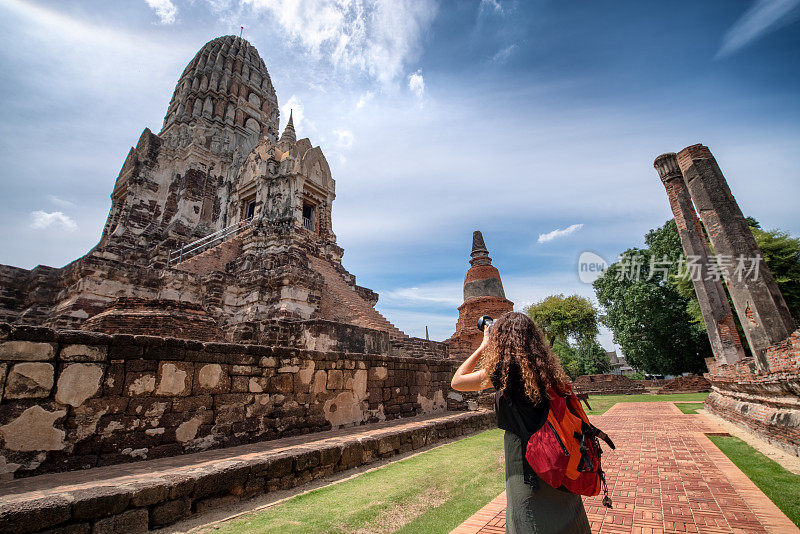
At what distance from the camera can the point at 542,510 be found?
1562mm

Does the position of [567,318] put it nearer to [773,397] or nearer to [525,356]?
[773,397]

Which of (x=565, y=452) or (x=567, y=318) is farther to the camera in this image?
(x=567, y=318)

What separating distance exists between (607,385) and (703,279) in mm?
16145

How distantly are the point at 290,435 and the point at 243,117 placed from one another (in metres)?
24.3

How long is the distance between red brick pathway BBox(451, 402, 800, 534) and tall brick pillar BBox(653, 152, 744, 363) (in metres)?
7.41

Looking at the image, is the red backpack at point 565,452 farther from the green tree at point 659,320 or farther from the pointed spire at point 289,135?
the green tree at point 659,320

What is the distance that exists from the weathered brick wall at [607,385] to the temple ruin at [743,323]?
14214 millimetres

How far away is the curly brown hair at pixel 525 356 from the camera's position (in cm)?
172

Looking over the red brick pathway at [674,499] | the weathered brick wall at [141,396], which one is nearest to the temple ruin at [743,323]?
the red brick pathway at [674,499]

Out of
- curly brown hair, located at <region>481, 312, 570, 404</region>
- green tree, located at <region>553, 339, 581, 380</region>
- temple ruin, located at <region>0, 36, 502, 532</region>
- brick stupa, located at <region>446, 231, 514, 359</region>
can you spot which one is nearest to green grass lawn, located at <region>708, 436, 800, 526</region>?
curly brown hair, located at <region>481, 312, 570, 404</region>

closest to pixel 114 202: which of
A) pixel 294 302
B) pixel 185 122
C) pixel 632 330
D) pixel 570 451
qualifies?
pixel 185 122

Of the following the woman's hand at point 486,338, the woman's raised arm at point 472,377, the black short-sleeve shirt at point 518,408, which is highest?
the woman's hand at point 486,338

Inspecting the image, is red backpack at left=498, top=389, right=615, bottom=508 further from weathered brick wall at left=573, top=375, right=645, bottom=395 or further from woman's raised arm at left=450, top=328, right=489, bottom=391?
weathered brick wall at left=573, top=375, right=645, bottom=395

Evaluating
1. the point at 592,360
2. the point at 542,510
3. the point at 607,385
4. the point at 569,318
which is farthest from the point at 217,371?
the point at 592,360
